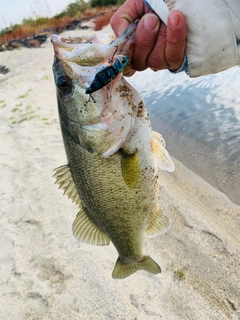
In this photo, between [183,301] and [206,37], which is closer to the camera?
[206,37]

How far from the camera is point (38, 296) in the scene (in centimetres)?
310

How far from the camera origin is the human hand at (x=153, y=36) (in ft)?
5.62

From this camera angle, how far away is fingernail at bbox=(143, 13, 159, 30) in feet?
5.62

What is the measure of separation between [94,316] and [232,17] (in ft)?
7.78

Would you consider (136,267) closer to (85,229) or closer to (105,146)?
(85,229)

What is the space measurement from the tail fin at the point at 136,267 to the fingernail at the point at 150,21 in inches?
55.7

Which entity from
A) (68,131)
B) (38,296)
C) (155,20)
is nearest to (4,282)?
(38,296)

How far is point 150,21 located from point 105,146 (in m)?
0.64

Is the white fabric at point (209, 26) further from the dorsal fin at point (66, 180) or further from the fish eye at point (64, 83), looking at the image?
the dorsal fin at point (66, 180)

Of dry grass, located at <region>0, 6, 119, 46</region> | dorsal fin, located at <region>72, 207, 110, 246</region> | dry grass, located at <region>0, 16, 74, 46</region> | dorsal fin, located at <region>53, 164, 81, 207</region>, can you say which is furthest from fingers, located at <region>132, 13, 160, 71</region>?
dry grass, located at <region>0, 16, 74, 46</region>

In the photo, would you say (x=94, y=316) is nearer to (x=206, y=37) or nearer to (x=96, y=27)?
(x=206, y=37)

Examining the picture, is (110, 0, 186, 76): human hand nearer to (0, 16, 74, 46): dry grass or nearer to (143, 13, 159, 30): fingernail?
(143, 13, 159, 30): fingernail

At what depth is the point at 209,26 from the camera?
68.4 inches

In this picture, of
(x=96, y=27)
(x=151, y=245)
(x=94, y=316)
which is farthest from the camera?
(x=96, y=27)
